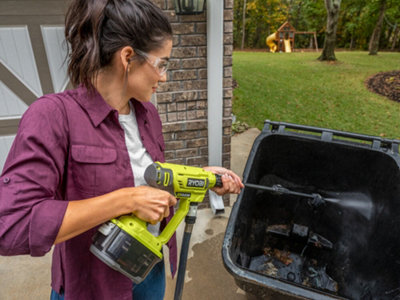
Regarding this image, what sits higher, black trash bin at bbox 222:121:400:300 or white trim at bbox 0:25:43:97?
white trim at bbox 0:25:43:97

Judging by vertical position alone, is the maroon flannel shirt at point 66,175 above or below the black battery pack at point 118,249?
above

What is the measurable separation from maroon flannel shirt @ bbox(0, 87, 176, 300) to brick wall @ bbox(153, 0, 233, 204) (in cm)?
136

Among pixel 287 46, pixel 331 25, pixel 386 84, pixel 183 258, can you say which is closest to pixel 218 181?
pixel 183 258

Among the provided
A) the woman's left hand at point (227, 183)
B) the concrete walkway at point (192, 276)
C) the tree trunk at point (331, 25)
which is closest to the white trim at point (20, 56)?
the concrete walkway at point (192, 276)

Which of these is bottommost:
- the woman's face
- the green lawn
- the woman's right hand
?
the green lawn

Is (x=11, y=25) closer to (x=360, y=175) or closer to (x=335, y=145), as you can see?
(x=335, y=145)

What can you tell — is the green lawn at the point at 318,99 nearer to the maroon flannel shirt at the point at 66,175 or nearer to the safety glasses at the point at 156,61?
the safety glasses at the point at 156,61

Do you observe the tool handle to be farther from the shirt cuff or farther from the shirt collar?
the shirt cuff

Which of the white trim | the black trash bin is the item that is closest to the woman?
the black trash bin

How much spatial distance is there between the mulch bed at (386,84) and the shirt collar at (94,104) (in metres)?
7.19

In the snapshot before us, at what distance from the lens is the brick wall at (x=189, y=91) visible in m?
2.40

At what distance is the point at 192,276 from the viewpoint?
2.38m

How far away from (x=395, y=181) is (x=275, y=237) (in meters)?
1.01

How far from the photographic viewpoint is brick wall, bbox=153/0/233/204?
7.87ft
